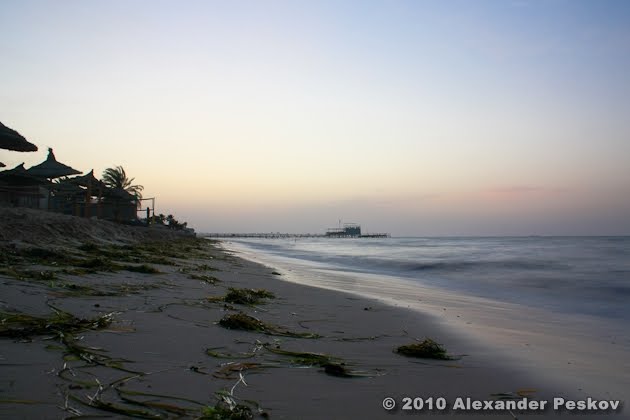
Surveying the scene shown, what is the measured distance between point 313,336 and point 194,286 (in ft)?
12.2

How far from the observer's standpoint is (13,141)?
12.9m

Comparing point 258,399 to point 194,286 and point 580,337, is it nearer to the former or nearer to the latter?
point 580,337

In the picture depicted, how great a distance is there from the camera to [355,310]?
6129 mm

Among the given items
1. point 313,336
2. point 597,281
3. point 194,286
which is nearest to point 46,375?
point 313,336

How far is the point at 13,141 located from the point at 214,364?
13511 mm

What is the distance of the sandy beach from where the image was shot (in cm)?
221

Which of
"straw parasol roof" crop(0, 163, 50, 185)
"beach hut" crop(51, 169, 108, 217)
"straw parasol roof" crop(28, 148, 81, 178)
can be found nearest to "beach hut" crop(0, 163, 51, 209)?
"straw parasol roof" crop(0, 163, 50, 185)

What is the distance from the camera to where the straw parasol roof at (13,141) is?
41.2 ft

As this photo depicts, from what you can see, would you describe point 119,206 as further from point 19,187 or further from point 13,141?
point 13,141

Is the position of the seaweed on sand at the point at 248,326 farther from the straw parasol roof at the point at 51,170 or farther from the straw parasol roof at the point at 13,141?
the straw parasol roof at the point at 51,170

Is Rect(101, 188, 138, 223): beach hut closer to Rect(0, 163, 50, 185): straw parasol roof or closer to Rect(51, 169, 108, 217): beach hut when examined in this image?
Rect(51, 169, 108, 217): beach hut

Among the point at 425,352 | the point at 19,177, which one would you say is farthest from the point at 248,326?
the point at 19,177

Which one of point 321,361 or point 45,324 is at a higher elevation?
point 45,324

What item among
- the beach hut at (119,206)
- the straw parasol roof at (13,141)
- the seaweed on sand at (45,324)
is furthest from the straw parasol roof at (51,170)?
the seaweed on sand at (45,324)
